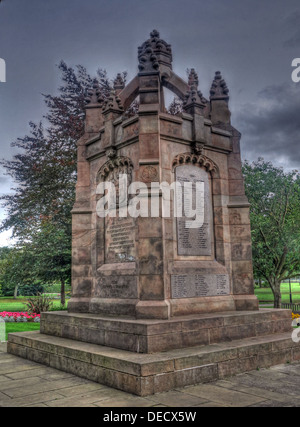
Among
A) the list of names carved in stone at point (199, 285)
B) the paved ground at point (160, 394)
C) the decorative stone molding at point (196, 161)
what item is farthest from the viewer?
the decorative stone molding at point (196, 161)

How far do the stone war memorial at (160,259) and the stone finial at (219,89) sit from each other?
3 centimetres

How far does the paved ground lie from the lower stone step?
5.9 inches

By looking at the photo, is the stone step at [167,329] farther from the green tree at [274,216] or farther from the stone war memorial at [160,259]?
the green tree at [274,216]

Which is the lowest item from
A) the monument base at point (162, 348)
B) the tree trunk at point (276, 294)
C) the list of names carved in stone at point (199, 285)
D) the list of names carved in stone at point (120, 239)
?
the tree trunk at point (276, 294)

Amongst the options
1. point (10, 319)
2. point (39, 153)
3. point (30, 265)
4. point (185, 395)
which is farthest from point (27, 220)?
point (185, 395)

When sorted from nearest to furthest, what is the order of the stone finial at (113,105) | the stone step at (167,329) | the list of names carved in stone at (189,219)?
1. the stone step at (167,329)
2. the list of names carved in stone at (189,219)
3. the stone finial at (113,105)

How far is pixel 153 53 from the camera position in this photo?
28.6 ft

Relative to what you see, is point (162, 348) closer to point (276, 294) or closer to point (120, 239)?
point (120, 239)

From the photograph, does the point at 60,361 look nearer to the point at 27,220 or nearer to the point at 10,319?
the point at 10,319

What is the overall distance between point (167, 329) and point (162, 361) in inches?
40.3

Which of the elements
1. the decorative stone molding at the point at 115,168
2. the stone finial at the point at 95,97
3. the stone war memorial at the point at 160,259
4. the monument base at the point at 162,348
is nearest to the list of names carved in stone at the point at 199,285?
the stone war memorial at the point at 160,259

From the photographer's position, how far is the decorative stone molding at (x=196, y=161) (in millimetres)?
8718

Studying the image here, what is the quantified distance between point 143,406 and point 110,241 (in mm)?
4744

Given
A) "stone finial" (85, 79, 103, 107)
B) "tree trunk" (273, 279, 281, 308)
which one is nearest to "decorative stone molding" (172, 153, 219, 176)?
"stone finial" (85, 79, 103, 107)
